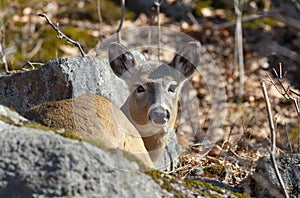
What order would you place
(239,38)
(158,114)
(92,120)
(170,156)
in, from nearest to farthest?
(92,120)
(158,114)
(170,156)
(239,38)

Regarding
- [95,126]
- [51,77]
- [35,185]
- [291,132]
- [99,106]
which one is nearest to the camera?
[35,185]

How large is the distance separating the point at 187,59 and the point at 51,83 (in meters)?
1.28

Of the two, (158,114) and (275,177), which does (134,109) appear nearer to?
(158,114)

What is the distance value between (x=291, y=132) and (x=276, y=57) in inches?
102

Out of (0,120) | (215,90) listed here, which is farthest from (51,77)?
(215,90)

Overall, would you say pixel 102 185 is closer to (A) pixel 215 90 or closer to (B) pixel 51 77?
(B) pixel 51 77

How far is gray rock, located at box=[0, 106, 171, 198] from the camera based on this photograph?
146 inches

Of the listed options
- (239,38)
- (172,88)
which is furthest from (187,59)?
(239,38)

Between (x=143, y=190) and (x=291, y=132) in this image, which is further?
(x=291, y=132)

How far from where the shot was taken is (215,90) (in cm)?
1148

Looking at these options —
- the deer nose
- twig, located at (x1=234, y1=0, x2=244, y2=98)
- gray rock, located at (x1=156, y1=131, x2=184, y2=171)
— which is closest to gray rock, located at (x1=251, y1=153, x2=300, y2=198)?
the deer nose

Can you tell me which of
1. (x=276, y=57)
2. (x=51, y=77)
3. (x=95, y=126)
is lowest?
(x=95, y=126)

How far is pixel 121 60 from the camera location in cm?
639

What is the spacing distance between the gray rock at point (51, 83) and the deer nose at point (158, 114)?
0.74m
